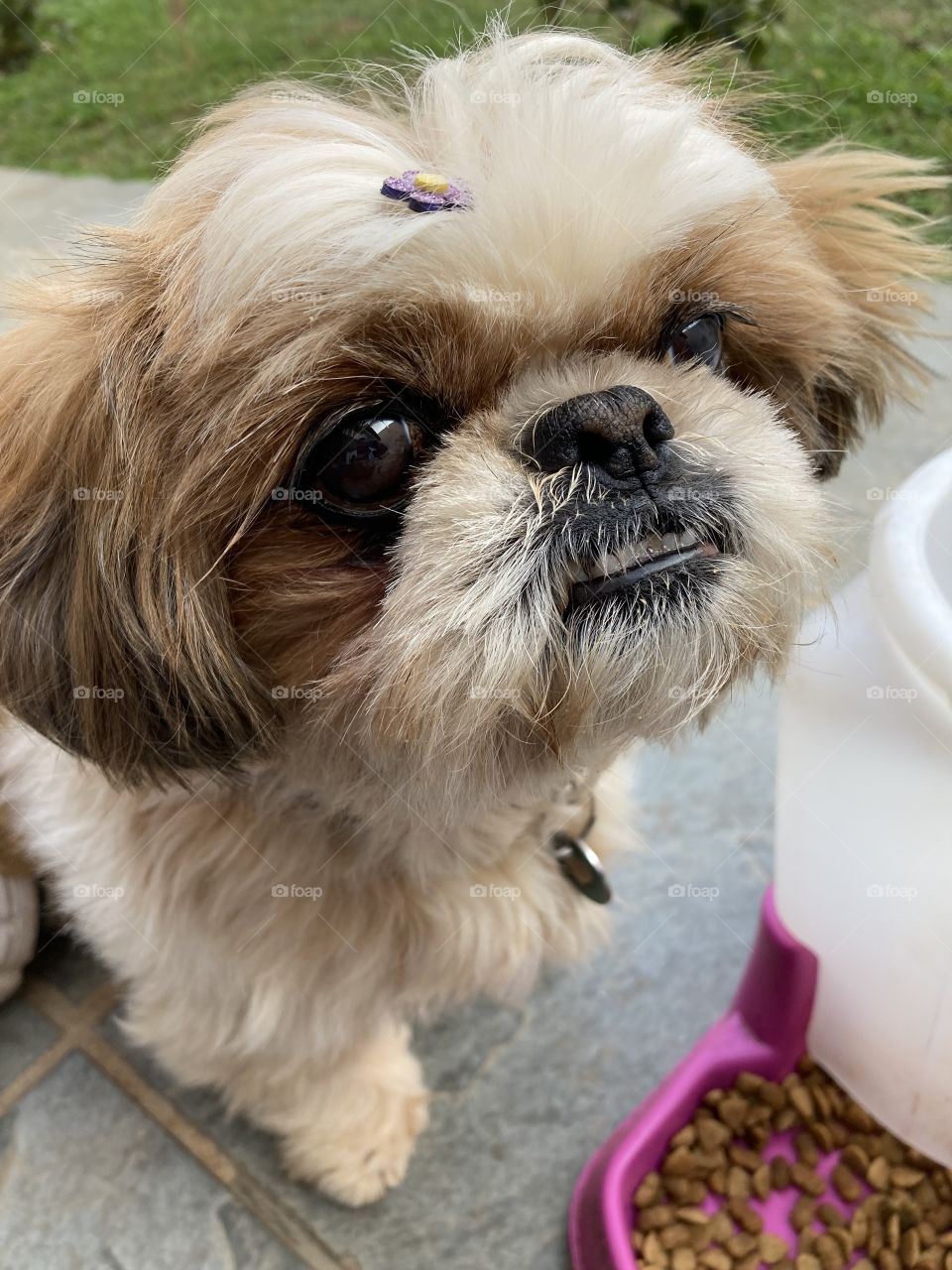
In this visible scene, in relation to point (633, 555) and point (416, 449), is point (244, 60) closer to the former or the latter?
point (416, 449)

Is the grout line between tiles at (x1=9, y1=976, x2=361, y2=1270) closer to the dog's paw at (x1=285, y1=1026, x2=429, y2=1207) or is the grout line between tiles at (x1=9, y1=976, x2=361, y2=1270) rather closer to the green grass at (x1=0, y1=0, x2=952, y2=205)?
the dog's paw at (x1=285, y1=1026, x2=429, y2=1207)

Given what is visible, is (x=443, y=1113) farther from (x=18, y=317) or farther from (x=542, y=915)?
(x=18, y=317)

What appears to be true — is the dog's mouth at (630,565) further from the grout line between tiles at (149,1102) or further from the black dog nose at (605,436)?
the grout line between tiles at (149,1102)

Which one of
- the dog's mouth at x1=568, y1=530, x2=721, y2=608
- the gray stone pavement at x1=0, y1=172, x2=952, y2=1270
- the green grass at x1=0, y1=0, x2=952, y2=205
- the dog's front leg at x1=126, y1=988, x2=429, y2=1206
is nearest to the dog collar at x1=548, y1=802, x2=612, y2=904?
the gray stone pavement at x1=0, y1=172, x2=952, y2=1270

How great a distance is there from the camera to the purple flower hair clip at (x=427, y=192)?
780 millimetres

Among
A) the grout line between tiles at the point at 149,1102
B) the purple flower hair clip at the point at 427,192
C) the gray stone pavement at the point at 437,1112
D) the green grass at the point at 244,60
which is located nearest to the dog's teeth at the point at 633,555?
the purple flower hair clip at the point at 427,192

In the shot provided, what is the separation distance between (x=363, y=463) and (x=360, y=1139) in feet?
3.36

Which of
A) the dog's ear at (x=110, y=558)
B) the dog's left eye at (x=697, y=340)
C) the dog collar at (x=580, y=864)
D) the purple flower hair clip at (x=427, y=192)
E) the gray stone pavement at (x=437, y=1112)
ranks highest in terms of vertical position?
the purple flower hair clip at (x=427, y=192)

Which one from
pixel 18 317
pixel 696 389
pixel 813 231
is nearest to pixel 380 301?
pixel 696 389

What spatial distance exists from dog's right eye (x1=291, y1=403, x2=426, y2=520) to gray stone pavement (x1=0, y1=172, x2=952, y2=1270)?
557 millimetres

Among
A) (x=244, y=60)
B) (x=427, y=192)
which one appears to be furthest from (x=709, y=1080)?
(x=244, y=60)

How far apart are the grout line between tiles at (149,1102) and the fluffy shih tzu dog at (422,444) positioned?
0.68 meters

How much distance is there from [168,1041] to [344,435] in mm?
948

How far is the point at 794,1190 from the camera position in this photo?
55.1 inches
